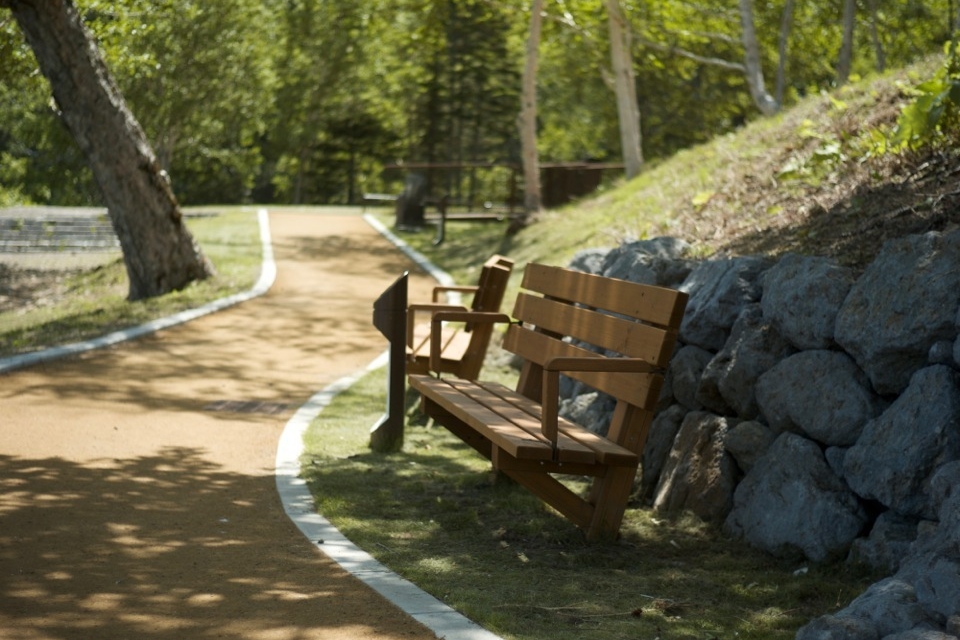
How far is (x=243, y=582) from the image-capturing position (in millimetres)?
5340

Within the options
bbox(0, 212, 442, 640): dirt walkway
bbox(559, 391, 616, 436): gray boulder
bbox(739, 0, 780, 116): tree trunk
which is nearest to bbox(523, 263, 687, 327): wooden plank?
bbox(559, 391, 616, 436): gray boulder

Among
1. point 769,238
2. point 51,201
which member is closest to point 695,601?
point 769,238

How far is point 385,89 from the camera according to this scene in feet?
151

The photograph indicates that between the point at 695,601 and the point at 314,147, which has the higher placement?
the point at 314,147

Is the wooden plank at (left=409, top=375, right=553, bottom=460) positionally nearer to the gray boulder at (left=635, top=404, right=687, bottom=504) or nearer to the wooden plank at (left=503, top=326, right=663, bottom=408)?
the wooden plank at (left=503, top=326, right=663, bottom=408)

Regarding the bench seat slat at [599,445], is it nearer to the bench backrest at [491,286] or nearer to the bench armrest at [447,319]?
the bench armrest at [447,319]

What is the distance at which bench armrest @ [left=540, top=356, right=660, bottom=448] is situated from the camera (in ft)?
19.0

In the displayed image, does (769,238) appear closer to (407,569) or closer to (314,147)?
(407,569)

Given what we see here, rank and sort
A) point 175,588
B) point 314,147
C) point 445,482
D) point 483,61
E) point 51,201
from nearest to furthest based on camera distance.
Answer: point 175,588 < point 445,482 < point 483,61 < point 51,201 < point 314,147

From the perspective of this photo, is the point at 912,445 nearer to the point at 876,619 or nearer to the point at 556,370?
the point at 876,619

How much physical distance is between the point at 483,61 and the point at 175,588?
3633 centimetres

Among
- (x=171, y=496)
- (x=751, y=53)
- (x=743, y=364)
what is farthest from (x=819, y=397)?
(x=751, y=53)

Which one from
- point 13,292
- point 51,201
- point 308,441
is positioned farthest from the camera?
point 51,201

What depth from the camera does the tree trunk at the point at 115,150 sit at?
14352 mm
